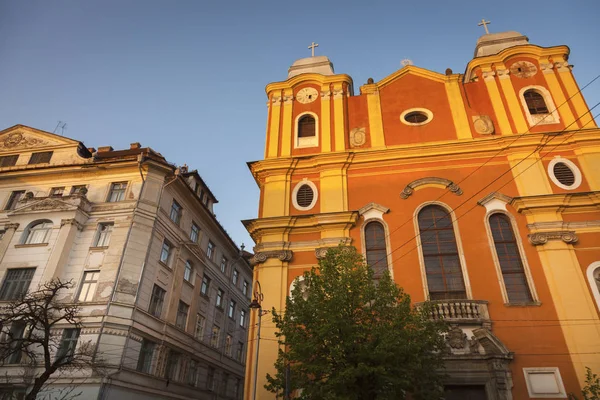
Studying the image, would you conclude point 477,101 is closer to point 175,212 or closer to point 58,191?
point 175,212

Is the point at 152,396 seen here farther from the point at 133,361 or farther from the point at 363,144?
the point at 363,144

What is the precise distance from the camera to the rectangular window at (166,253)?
23.1 meters

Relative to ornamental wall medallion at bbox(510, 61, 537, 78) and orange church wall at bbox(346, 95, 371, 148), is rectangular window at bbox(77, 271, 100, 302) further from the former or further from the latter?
ornamental wall medallion at bbox(510, 61, 537, 78)

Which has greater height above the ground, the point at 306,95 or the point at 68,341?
the point at 306,95

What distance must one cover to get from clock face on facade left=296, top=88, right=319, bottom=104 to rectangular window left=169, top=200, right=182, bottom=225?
1002 cm

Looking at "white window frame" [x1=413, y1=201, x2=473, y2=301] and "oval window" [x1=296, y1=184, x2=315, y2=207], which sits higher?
"oval window" [x1=296, y1=184, x2=315, y2=207]

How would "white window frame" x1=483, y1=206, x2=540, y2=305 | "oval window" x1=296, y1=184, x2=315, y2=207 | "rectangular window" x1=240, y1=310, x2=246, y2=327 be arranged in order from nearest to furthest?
1. "white window frame" x1=483, y1=206, x2=540, y2=305
2. "oval window" x1=296, y1=184, x2=315, y2=207
3. "rectangular window" x1=240, y1=310, x2=246, y2=327

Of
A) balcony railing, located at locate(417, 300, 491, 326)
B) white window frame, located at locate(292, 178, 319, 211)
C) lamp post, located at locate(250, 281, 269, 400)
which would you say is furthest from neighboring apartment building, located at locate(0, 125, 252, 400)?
balcony railing, located at locate(417, 300, 491, 326)

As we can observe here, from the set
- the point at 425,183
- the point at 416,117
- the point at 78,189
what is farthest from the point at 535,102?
the point at 78,189

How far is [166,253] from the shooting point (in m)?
23.7

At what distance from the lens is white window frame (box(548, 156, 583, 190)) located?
16.9 meters

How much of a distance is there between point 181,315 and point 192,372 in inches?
150

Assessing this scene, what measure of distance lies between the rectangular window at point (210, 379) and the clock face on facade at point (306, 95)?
18.7 meters

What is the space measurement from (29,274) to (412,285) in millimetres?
18982
